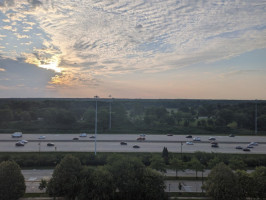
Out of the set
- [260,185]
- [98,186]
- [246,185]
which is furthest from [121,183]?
[260,185]

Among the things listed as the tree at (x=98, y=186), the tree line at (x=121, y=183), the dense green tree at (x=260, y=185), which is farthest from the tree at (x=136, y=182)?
the dense green tree at (x=260, y=185)

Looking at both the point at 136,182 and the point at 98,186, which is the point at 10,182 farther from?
the point at 136,182

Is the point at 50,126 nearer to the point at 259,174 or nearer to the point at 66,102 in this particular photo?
the point at 66,102

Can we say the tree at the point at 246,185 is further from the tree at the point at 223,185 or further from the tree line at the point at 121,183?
the tree at the point at 223,185

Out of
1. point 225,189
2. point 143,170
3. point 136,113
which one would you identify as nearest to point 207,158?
point 225,189

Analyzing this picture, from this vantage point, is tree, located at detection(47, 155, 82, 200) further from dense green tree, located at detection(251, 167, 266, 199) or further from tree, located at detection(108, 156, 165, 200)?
dense green tree, located at detection(251, 167, 266, 199)
